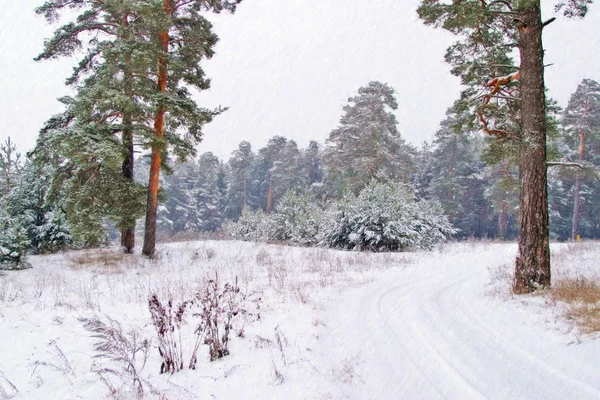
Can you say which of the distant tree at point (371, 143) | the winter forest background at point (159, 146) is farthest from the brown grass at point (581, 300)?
the distant tree at point (371, 143)

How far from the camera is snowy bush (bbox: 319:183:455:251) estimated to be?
15.2m

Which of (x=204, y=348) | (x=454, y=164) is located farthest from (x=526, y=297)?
(x=454, y=164)

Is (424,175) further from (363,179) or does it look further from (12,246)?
(12,246)

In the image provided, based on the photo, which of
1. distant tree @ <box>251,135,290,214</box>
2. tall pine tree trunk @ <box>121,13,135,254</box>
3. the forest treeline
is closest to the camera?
tall pine tree trunk @ <box>121,13,135,254</box>

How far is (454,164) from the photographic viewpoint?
126 ft

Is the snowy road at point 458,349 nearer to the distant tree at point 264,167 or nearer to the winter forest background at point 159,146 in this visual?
the winter forest background at point 159,146

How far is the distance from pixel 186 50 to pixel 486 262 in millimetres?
12435

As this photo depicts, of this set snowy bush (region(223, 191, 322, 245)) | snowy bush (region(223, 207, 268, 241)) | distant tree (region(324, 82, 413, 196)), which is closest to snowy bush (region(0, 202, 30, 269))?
snowy bush (region(223, 191, 322, 245))

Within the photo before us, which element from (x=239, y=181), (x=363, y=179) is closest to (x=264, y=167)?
(x=239, y=181)

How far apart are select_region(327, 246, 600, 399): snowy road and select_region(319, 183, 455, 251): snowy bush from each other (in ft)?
27.0

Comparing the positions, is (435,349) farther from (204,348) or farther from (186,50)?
(186,50)

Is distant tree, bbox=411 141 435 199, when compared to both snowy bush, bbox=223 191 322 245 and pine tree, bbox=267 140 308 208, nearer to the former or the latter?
pine tree, bbox=267 140 308 208

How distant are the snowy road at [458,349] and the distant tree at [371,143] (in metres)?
19.6

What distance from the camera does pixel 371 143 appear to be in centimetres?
2625
